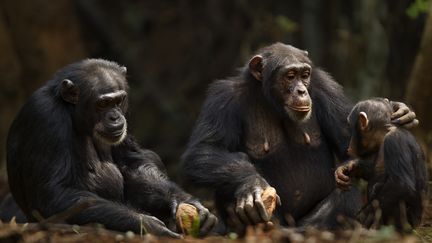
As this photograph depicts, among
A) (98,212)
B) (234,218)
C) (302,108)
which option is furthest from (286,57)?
(98,212)

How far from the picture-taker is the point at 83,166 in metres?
10.8

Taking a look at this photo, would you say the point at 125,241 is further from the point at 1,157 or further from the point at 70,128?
the point at 1,157

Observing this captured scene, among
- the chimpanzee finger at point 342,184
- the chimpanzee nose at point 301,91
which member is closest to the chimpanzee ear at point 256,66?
the chimpanzee nose at point 301,91

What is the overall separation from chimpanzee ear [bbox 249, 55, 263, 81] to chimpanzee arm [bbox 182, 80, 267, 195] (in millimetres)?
246

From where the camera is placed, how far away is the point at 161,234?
33.1 ft

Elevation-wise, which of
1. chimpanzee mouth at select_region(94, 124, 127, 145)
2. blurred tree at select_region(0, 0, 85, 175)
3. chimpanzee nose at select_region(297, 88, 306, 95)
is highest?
chimpanzee nose at select_region(297, 88, 306, 95)

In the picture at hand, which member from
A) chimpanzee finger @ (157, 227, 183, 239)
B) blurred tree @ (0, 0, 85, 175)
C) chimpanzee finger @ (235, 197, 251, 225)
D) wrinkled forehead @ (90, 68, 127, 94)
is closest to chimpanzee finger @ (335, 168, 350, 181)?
chimpanzee finger @ (235, 197, 251, 225)

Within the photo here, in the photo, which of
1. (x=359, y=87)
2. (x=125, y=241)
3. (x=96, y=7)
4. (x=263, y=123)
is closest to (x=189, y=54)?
(x=96, y=7)

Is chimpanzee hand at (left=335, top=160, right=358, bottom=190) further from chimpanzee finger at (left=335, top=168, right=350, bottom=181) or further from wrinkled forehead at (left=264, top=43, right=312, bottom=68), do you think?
wrinkled forehead at (left=264, top=43, right=312, bottom=68)

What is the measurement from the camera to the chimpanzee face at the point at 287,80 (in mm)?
10906

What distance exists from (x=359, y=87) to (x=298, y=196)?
8.91 m

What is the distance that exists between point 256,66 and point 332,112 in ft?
2.96

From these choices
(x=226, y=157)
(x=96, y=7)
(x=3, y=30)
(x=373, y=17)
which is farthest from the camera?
(x=96, y=7)

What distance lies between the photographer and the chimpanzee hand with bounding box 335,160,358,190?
34.5 ft
